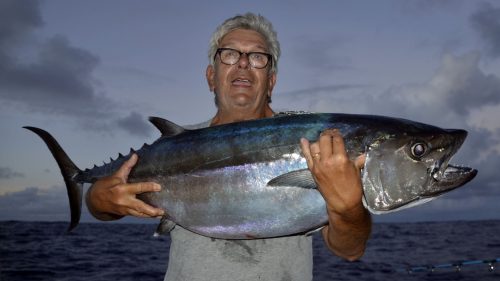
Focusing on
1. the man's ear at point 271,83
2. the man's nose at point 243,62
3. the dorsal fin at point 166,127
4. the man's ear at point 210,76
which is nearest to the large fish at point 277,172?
the dorsal fin at point 166,127

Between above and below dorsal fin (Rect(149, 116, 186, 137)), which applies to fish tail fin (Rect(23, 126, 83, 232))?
below

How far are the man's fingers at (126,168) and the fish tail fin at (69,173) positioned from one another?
3.20 ft

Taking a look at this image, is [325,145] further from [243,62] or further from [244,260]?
[243,62]

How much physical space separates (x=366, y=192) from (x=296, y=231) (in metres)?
0.57

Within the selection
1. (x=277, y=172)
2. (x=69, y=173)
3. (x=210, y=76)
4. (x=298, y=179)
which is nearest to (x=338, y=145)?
(x=298, y=179)

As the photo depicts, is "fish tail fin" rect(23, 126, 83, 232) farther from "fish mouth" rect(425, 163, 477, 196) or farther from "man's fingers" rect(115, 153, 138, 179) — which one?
"fish mouth" rect(425, 163, 477, 196)

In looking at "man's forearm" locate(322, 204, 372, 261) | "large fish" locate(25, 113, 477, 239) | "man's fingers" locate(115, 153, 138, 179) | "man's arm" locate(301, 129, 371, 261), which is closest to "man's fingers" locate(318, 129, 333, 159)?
"man's arm" locate(301, 129, 371, 261)

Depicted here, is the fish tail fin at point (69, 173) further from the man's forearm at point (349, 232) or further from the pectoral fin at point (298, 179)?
the man's forearm at point (349, 232)

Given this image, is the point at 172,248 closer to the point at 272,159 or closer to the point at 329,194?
the point at 272,159

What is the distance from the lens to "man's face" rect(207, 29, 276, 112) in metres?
4.10

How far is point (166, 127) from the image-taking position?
12.8ft

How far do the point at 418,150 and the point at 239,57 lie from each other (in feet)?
6.16

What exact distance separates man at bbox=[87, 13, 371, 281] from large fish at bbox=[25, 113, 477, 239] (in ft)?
0.42

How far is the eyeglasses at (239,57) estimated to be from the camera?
165 inches
